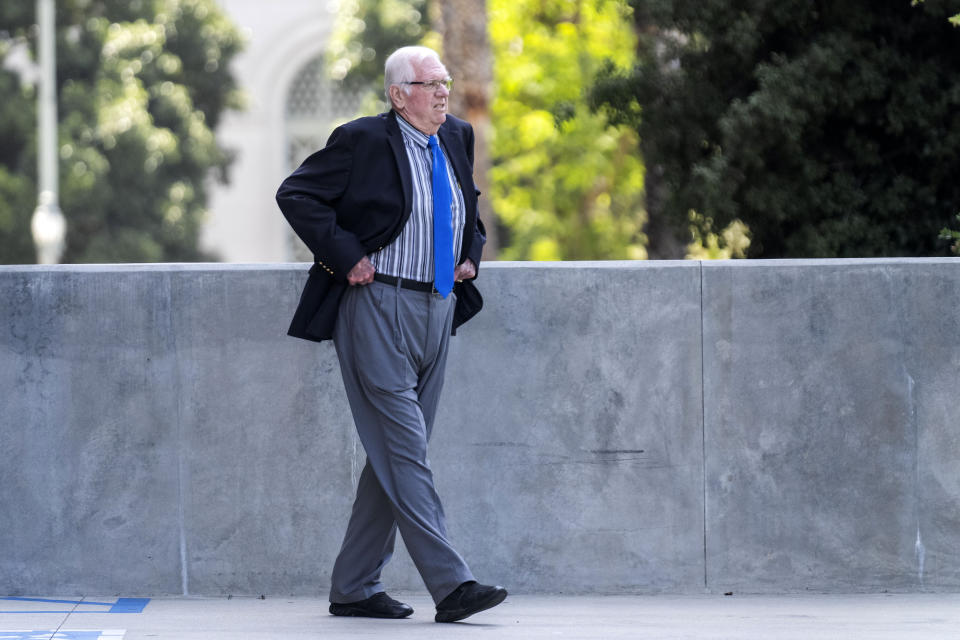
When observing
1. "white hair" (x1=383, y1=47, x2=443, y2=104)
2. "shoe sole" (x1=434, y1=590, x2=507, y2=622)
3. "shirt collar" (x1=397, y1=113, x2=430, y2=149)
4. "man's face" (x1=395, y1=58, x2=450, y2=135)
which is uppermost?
"white hair" (x1=383, y1=47, x2=443, y2=104)

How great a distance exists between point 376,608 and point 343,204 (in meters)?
1.40

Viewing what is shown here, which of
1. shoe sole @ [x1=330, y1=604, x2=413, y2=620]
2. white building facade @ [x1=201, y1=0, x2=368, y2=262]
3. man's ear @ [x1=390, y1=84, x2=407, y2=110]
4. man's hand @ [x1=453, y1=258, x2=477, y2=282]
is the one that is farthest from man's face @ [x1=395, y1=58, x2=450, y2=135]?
white building facade @ [x1=201, y1=0, x2=368, y2=262]

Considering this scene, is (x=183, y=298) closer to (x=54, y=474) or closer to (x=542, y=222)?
(x=54, y=474)

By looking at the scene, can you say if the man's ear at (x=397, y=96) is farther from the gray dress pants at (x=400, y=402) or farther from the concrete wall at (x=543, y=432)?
the concrete wall at (x=543, y=432)

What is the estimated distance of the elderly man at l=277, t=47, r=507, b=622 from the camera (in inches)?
196

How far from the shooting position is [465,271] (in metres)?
5.27

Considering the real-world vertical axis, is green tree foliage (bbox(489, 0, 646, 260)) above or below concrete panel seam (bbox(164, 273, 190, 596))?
above

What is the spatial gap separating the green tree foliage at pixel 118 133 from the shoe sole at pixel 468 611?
2320 cm

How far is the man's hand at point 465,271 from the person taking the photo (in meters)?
5.26

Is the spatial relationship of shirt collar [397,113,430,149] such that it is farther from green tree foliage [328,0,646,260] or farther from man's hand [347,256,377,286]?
green tree foliage [328,0,646,260]

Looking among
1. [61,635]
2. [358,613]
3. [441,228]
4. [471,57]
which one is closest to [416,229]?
[441,228]

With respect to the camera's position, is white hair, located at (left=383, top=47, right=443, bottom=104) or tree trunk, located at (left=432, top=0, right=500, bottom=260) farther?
tree trunk, located at (left=432, top=0, right=500, bottom=260)

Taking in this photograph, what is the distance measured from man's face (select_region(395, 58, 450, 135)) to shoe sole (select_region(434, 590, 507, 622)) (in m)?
1.55

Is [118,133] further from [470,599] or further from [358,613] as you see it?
[470,599]
